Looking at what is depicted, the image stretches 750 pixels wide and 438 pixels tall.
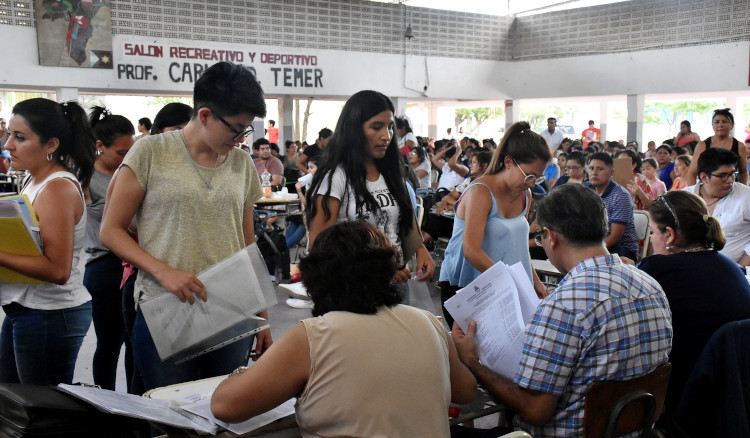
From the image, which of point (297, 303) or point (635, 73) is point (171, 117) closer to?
point (297, 303)

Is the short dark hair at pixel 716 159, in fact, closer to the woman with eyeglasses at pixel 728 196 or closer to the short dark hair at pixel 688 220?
the woman with eyeglasses at pixel 728 196

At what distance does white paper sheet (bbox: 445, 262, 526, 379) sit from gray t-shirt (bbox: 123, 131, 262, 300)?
71 centimetres

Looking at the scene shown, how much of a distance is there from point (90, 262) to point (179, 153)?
117 cm

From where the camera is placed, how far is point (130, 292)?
2.28 metres

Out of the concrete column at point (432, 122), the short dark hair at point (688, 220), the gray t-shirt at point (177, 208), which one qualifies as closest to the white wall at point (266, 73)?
the concrete column at point (432, 122)

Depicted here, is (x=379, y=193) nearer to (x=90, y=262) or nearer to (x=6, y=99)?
(x=90, y=262)

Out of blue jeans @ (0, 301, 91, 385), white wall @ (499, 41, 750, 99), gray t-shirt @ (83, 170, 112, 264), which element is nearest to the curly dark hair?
blue jeans @ (0, 301, 91, 385)

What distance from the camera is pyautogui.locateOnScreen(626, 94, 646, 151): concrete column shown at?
1500 centimetres

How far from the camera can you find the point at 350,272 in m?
1.51

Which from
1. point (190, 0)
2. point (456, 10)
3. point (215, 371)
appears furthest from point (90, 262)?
→ point (456, 10)

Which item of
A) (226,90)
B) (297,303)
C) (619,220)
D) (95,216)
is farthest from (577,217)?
(297,303)

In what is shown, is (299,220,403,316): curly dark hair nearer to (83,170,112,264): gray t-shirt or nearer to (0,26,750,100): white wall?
(83,170,112,264): gray t-shirt

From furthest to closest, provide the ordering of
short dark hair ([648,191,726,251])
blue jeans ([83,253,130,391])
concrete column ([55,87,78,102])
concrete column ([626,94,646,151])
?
1. concrete column ([626,94,646,151])
2. concrete column ([55,87,78,102])
3. blue jeans ([83,253,130,391])
4. short dark hair ([648,191,726,251])

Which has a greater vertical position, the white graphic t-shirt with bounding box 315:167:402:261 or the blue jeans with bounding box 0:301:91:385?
the white graphic t-shirt with bounding box 315:167:402:261
